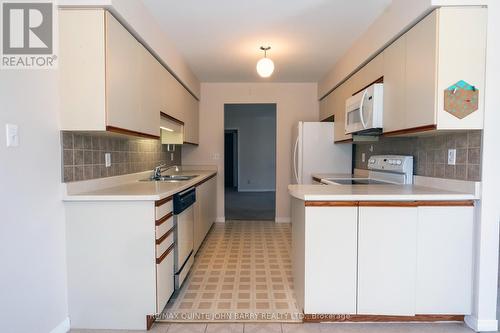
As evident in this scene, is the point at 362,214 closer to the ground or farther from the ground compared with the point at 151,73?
closer to the ground

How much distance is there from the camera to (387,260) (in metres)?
1.97

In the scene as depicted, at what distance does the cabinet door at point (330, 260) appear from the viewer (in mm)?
1966

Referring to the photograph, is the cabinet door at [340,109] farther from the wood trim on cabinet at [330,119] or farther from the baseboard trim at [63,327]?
the baseboard trim at [63,327]

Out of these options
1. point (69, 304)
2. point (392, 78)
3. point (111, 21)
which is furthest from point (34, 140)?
point (392, 78)

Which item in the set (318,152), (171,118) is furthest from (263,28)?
(318,152)

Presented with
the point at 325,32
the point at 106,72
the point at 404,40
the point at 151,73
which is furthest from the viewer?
the point at 325,32

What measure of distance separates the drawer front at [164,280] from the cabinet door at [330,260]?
0.97 meters

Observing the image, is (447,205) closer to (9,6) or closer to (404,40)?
(404,40)

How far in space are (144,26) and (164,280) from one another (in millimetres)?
1938

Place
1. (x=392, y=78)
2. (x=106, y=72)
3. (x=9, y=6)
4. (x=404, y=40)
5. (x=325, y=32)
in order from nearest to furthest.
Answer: (x=9, y=6) → (x=106, y=72) → (x=404, y=40) → (x=392, y=78) → (x=325, y=32)

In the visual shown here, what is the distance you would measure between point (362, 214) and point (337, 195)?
211 millimetres

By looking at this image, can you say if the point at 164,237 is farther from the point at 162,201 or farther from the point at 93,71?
the point at 93,71

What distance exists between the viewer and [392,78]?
2424mm

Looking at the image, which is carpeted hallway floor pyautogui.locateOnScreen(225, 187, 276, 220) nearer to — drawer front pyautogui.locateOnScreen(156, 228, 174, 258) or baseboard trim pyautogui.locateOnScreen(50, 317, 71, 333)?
drawer front pyautogui.locateOnScreen(156, 228, 174, 258)
